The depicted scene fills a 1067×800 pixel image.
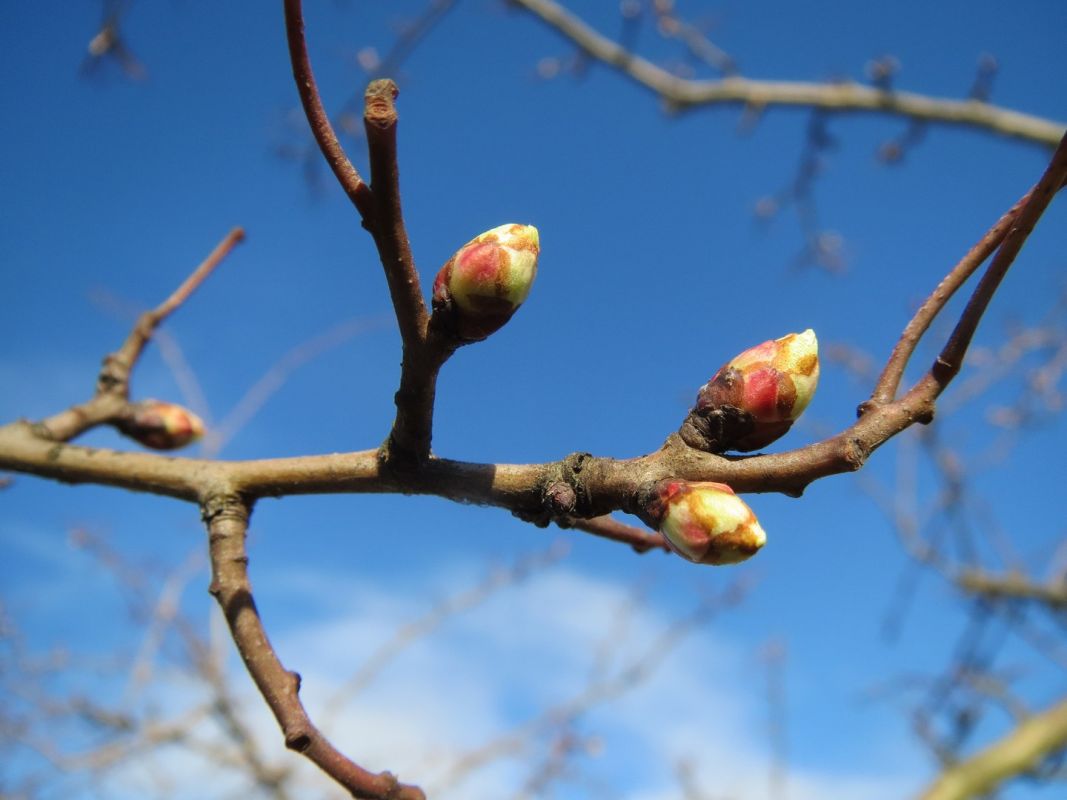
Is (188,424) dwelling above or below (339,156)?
above

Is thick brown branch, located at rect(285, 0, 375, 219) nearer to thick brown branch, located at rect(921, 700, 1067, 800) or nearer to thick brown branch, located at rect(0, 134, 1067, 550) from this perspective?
thick brown branch, located at rect(0, 134, 1067, 550)

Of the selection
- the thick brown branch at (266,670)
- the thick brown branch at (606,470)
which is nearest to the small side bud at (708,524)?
the thick brown branch at (606,470)

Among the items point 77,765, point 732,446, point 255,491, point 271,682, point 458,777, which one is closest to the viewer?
point 271,682

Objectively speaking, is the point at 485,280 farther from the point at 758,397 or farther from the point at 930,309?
the point at 930,309

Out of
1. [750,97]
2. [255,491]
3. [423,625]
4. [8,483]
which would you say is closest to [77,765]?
[423,625]

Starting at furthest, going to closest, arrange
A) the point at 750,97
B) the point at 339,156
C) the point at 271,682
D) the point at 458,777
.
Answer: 1. the point at 750,97
2. the point at 458,777
3. the point at 271,682
4. the point at 339,156

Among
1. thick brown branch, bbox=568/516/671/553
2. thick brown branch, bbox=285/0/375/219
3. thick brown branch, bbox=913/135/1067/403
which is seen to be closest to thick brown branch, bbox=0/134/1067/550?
thick brown branch, bbox=913/135/1067/403

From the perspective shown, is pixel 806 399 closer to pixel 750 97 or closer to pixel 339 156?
pixel 339 156
